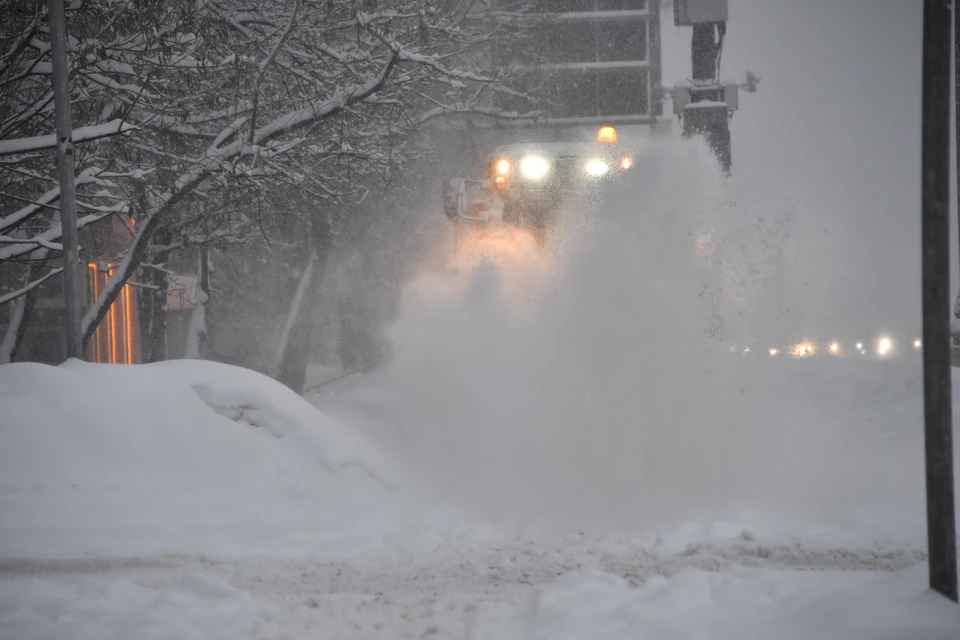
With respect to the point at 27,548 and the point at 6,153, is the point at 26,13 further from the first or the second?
the point at 27,548

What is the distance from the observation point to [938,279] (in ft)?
11.6

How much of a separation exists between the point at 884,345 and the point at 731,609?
176 feet

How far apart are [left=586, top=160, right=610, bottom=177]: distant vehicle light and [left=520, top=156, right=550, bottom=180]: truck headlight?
59 cm

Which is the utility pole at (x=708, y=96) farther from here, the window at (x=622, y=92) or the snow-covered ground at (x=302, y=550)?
the window at (x=622, y=92)

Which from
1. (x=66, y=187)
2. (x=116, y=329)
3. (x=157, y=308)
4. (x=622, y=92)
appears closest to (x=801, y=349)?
(x=66, y=187)

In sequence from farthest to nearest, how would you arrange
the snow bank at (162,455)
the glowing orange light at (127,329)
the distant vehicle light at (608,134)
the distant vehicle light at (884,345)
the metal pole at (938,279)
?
the distant vehicle light at (884,345), the glowing orange light at (127,329), the distant vehicle light at (608,134), the snow bank at (162,455), the metal pole at (938,279)

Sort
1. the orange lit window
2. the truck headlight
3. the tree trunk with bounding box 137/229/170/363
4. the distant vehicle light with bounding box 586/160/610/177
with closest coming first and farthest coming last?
the distant vehicle light with bounding box 586/160/610/177 < the truck headlight < the tree trunk with bounding box 137/229/170/363 < the orange lit window

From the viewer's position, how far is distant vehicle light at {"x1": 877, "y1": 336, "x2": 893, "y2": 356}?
52219mm

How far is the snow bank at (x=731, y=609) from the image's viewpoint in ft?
11.7

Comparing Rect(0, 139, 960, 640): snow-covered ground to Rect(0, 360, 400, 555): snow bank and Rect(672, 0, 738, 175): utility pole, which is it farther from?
Rect(672, 0, 738, 175): utility pole

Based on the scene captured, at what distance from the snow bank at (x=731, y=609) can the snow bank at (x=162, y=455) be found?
2.62m

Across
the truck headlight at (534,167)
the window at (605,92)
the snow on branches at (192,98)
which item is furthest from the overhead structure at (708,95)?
the window at (605,92)

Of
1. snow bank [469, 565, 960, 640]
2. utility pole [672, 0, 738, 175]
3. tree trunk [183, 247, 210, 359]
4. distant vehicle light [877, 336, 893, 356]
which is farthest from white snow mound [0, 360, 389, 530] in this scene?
distant vehicle light [877, 336, 893, 356]

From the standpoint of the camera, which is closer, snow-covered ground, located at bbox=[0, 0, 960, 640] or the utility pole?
snow-covered ground, located at bbox=[0, 0, 960, 640]
